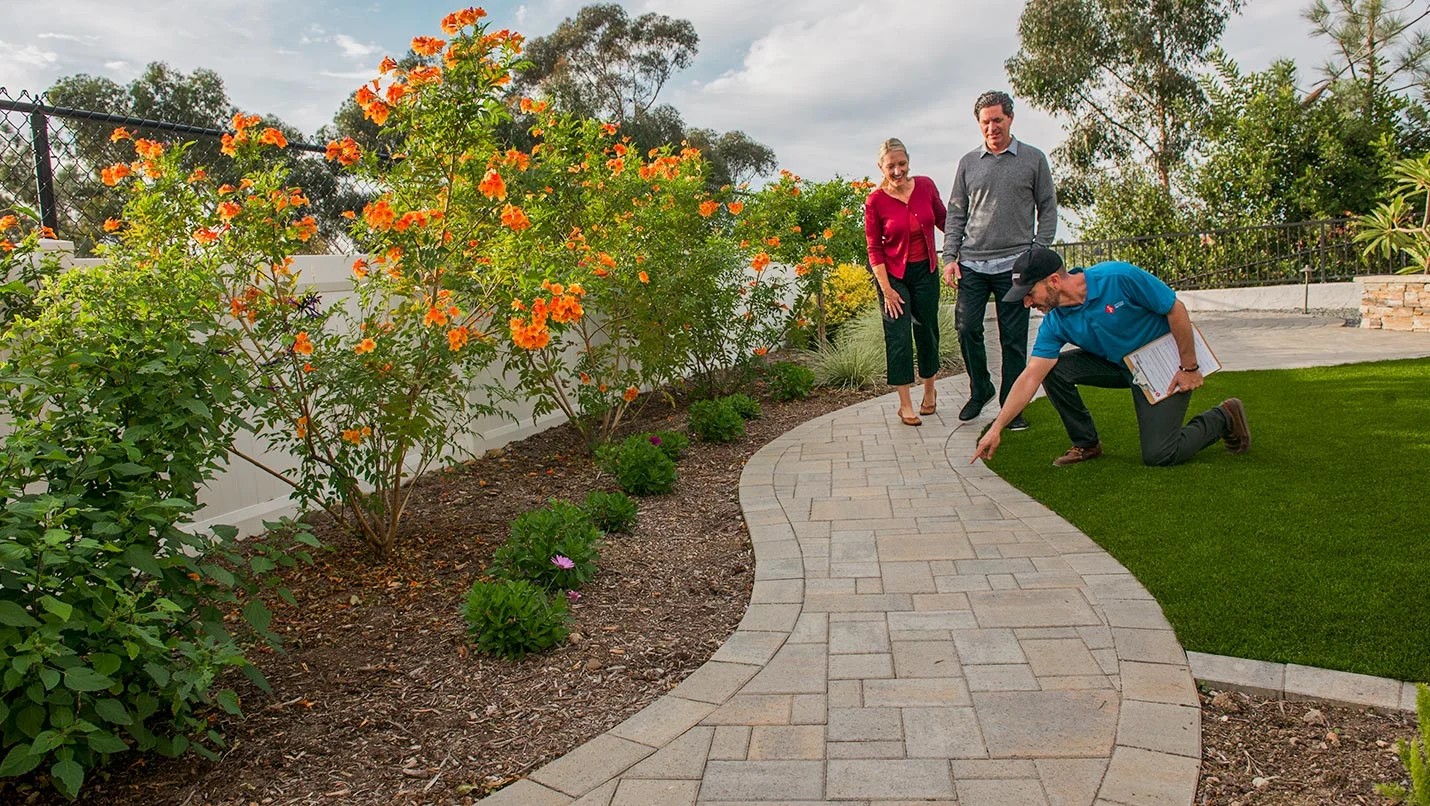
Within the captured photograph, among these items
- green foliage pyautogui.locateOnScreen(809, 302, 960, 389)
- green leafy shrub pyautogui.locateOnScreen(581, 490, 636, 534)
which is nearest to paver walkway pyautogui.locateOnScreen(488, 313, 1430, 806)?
green leafy shrub pyautogui.locateOnScreen(581, 490, 636, 534)

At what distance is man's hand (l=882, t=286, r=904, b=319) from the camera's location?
5.74 m

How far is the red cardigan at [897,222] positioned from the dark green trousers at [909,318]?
0.07 meters

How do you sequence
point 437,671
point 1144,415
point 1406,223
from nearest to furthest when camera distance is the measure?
point 437,671, point 1144,415, point 1406,223

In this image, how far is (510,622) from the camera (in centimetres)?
290

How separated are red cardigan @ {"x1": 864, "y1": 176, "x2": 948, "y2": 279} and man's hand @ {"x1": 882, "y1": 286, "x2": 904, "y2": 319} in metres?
0.17

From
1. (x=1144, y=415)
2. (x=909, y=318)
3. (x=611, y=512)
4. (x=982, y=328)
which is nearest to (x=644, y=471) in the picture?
(x=611, y=512)

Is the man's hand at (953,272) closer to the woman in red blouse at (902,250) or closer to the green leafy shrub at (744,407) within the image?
the woman in red blouse at (902,250)

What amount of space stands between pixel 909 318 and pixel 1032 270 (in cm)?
173

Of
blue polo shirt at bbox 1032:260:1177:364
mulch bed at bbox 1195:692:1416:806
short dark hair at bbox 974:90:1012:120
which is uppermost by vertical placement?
short dark hair at bbox 974:90:1012:120

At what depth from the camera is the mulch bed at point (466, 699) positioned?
7.23 feet

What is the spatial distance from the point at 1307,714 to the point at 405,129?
3705mm

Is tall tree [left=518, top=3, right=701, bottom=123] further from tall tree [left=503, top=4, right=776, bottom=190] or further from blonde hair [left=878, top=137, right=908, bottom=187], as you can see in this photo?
blonde hair [left=878, top=137, right=908, bottom=187]

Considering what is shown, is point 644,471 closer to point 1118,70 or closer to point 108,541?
point 108,541

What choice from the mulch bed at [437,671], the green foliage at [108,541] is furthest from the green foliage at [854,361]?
the green foliage at [108,541]
